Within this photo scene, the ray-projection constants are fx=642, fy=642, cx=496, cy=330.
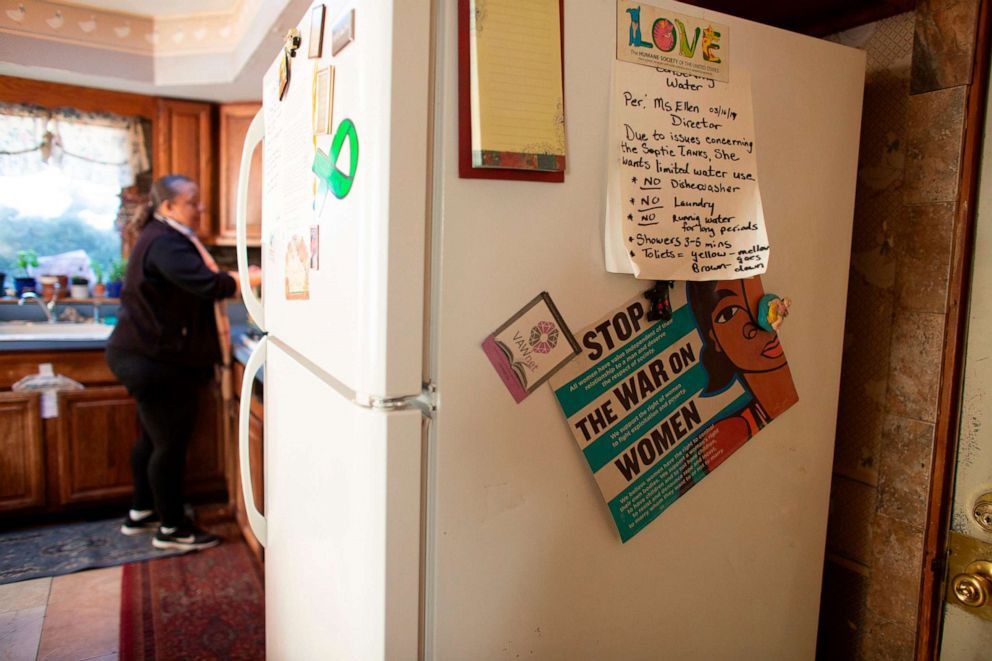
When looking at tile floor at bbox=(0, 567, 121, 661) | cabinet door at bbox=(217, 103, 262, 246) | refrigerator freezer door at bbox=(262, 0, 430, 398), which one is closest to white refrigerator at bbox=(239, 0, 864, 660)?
refrigerator freezer door at bbox=(262, 0, 430, 398)

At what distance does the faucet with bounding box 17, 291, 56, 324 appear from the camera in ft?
11.0

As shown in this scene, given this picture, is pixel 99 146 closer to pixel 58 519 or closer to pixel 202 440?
pixel 202 440

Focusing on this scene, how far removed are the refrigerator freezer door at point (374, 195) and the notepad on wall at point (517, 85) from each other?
0.20ft

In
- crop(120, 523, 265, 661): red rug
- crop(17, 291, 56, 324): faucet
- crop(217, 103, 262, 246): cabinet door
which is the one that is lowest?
crop(120, 523, 265, 661): red rug

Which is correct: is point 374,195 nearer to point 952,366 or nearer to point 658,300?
point 658,300

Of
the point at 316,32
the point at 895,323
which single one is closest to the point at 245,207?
the point at 316,32

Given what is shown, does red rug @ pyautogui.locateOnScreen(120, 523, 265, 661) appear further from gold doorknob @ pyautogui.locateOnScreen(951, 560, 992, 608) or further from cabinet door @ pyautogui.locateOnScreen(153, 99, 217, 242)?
gold doorknob @ pyautogui.locateOnScreen(951, 560, 992, 608)

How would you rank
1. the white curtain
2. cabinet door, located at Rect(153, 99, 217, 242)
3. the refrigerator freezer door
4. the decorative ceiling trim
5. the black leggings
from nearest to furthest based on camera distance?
the refrigerator freezer door, the black leggings, the decorative ceiling trim, the white curtain, cabinet door, located at Rect(153, 99, 217, 242)

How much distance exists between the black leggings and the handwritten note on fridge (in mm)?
2492

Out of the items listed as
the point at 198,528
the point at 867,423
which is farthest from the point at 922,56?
the point at 198,528

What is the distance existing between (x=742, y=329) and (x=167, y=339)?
249 centimetres

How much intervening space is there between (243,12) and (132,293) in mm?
1427

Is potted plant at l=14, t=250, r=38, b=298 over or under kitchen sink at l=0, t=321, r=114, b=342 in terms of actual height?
over

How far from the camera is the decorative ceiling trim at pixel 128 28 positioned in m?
3.00
